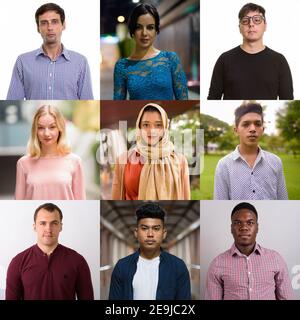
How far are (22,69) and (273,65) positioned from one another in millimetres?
1246

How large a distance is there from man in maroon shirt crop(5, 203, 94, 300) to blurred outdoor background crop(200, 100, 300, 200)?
719mm

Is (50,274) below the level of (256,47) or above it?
below

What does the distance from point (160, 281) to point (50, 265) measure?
0.56m

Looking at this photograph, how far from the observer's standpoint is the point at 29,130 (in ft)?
14.4

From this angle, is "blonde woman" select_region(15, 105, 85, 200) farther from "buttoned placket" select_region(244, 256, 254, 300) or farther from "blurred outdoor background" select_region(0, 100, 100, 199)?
"buttoned placket" select_region(244, 256, 254, 300)

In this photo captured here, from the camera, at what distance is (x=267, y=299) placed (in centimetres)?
441

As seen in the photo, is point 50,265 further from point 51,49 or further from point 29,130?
point 51,49

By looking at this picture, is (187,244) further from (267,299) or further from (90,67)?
(90,67)

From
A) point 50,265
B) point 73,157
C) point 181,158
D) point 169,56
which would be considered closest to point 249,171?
point 181,158

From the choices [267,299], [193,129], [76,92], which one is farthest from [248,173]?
[76,92]

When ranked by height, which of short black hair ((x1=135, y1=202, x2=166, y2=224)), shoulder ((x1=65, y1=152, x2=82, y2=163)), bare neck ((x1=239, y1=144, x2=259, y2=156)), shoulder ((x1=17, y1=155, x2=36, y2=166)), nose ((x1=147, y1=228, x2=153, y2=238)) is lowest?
nose ((x1=147, y1=228, x2=153, y2=238))

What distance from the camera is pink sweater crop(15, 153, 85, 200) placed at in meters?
4.38

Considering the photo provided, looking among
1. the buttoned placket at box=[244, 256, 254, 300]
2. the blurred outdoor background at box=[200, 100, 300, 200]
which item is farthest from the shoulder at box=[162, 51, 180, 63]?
the buttoned placket at box=[244, 256, 254, 300]
